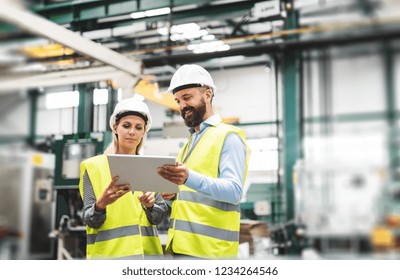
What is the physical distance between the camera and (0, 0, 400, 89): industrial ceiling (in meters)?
3.04

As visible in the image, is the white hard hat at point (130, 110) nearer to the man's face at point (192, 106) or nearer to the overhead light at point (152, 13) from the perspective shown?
the man's face at point (192, 106)

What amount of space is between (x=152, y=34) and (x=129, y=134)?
1.03m

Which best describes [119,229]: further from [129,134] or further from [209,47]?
[209,47]

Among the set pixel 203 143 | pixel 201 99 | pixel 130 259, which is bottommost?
pixel 130 259

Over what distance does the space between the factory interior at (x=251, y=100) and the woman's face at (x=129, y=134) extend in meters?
0.55

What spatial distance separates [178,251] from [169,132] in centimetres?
120

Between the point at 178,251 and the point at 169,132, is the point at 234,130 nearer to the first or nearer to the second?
the point at 178,251

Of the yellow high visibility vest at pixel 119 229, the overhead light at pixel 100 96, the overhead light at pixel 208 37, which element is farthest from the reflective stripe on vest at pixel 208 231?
the overhead light at pixel 208 37

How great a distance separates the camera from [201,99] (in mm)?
2416

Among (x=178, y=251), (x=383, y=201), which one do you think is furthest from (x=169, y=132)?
(x=383, y=201)

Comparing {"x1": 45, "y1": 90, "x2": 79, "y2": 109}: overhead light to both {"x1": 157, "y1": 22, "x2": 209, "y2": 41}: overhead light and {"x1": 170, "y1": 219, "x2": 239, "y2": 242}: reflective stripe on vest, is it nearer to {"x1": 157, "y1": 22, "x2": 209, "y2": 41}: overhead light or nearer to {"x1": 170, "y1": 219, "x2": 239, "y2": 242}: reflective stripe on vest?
{"x1": 157, "y1": 22, "x2": 209, "y2": 41}: overhead light

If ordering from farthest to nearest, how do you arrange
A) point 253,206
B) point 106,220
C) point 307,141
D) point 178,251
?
point 253,206, point 307,141, point 106,220, point 178,251

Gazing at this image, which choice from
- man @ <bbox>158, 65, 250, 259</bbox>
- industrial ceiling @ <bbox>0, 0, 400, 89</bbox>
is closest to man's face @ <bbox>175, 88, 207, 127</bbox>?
man @ <bbox>158, 65, 250, 259</bbox>

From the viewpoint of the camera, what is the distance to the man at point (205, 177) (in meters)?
2.20
